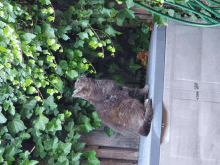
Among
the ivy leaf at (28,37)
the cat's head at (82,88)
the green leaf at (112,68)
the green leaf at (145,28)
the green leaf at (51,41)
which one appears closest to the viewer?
the ivy leaf at (28,37)

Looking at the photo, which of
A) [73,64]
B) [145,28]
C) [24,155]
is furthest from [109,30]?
[24,155]

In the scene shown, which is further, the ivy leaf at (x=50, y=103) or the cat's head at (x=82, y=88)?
the ivy leaf at (x=50, y=103)

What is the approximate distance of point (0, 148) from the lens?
1797 mm

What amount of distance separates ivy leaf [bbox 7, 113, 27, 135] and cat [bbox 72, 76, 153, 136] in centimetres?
57

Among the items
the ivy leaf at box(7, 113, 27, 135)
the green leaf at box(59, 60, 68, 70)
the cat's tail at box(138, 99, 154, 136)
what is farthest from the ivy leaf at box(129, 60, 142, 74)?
the ivy leaf at box(7, 113, 27, 135)

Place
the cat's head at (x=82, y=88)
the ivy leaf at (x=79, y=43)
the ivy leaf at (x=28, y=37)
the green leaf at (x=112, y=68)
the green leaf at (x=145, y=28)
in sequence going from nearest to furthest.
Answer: the ivy leaf at (x=28, y=37)
the cat's head at (x=82, y=88)
the ivy leaf at (x=79, y=43)
the green leaf at (x=145, y=28)
the green leaf at (x=112, y=68)

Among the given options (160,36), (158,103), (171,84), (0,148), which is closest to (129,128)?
(158,103)

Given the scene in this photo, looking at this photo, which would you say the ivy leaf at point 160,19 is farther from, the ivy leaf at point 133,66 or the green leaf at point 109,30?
the ivy leaf at point 133,66

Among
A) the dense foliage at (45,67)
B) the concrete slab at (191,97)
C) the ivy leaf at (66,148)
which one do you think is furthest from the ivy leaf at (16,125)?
the concrete slab at (191,97)

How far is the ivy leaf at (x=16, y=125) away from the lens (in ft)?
6.24

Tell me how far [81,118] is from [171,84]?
0.98 m

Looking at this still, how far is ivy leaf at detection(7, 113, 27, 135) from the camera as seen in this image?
6.24 ft

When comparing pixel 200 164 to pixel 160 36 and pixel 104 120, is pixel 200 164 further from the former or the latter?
pixel 160 36

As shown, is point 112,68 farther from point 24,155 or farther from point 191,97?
point 24,155
